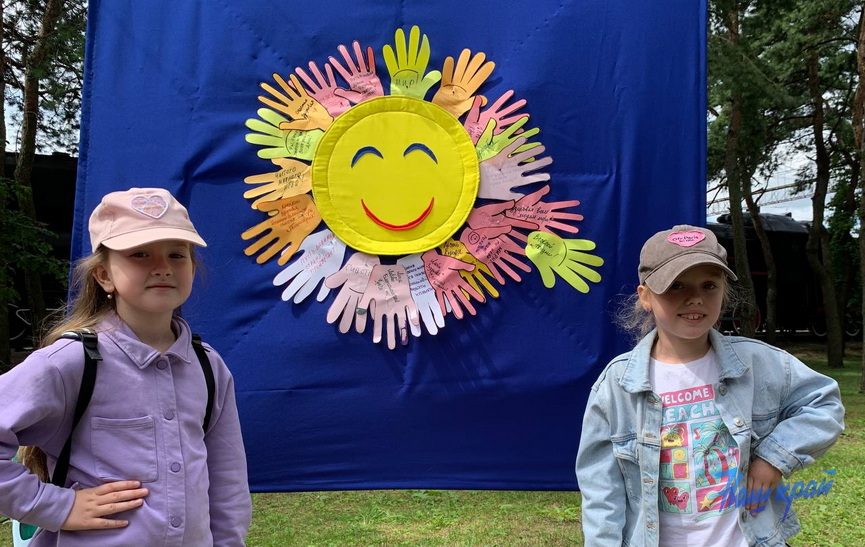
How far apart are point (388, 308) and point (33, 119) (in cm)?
612

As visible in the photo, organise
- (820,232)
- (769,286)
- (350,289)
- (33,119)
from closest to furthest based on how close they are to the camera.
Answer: (350,289), (33,119), (820,232), (769,286)

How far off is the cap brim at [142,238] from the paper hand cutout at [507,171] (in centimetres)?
116

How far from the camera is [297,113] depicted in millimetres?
2422

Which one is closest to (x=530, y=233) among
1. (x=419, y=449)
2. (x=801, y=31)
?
(x=419, y=449)

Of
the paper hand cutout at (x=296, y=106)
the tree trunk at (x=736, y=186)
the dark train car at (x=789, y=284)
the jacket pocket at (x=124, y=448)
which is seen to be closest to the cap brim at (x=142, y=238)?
the jacket pocket at (x=124, y=448)

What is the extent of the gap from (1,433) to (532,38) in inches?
74.3

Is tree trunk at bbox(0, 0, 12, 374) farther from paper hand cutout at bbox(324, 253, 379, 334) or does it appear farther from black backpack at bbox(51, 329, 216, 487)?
black backpack at bbox(51, 329, 216, 487)

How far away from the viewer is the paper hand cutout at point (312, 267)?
2398 mm

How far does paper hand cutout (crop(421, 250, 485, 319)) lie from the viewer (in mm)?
2408

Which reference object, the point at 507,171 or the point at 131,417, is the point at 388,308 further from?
the point at 131,417

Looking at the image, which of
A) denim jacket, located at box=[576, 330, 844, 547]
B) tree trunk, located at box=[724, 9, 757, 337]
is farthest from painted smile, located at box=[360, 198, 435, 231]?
tree trunk, located at box=[724, 9, 757, 337]

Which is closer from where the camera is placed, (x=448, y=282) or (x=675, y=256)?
(x=675, y=256)

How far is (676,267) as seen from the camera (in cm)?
158

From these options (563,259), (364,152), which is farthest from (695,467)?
(364,152)
